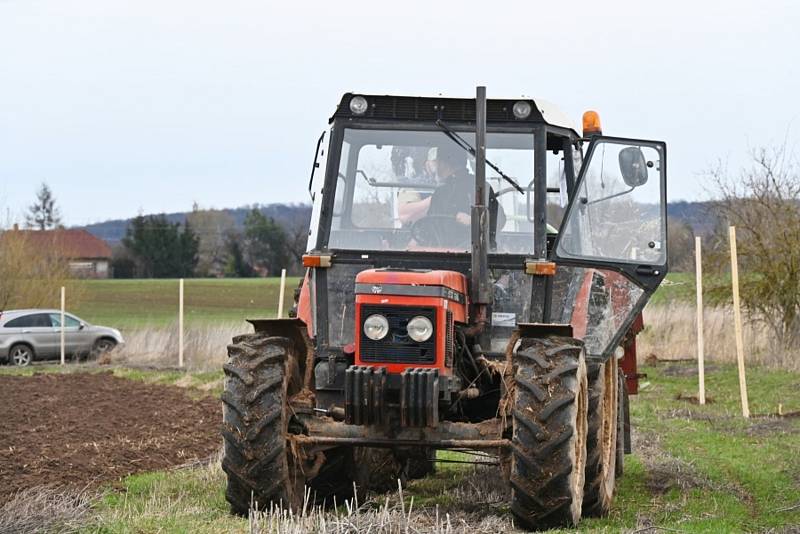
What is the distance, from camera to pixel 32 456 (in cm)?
1129

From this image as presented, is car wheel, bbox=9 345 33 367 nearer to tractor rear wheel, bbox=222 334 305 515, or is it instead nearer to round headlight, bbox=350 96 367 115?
round headlight, bbox=350 96 367 115

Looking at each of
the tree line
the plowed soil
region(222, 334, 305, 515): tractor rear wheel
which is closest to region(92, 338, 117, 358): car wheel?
the plowed soil

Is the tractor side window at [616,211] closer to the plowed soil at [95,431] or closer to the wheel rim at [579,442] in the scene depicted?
the wheel rim at [579,442]

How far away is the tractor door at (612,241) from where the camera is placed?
877cm

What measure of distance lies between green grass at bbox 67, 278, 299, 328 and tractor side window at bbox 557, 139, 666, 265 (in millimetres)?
37067

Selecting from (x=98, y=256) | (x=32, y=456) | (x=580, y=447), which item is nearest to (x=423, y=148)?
(x=580, y=447)

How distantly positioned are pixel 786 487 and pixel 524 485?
3202 millimetres

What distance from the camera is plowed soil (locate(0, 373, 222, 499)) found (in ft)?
34.9

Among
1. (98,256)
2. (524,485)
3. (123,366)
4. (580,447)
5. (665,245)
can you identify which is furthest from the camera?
(98,256)

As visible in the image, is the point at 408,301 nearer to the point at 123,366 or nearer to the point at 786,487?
the point at 786,487

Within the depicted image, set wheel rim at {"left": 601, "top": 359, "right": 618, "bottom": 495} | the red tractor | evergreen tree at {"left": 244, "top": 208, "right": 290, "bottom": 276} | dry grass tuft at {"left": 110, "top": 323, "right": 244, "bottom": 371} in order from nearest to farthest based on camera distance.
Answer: the red tractor < wheel rim at {"left": 601, "top": 359, "right": 618, "bottom": 495} < dry grass tuft at {"left": 110, "top": 323, "right": 244, "bottom": 371} < evergreen tree at {"left": 244, "top": 208, "right": 290, "bottom": 276}

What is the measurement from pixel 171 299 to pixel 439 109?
166ft

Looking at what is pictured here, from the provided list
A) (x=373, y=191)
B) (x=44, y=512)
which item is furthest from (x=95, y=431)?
(x=44, y=512)

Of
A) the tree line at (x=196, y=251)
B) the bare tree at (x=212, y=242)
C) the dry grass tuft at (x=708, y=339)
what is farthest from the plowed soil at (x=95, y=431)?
the bare tree at (x=212, y=242)
